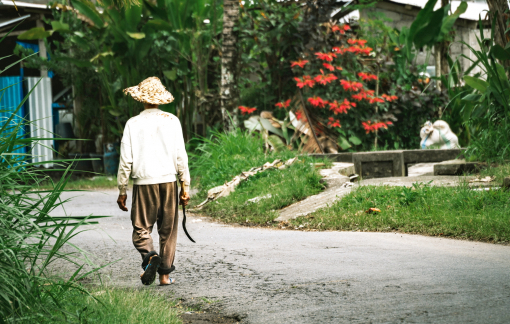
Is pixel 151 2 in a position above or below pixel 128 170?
above

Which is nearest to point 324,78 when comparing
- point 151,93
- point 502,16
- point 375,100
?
point 375,100

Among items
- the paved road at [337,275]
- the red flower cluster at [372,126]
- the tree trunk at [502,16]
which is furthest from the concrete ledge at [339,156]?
the paved road at [337,275]

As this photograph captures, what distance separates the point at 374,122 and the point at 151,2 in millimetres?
5857

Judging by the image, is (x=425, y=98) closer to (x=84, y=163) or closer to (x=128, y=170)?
(x=84, y=163)

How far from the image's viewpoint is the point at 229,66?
11.9 meters

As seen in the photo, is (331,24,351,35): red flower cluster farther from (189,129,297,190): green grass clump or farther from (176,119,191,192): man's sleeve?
(176,119,191,192): man's sleeve

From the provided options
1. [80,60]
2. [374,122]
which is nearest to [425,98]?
[374,122]

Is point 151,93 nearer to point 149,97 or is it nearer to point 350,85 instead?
point 149,97

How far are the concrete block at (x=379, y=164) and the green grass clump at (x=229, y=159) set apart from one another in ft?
4.23

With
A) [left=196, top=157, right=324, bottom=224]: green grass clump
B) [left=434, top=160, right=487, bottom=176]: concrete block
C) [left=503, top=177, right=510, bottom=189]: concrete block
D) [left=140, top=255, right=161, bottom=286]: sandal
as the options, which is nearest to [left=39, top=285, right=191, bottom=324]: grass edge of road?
[left=140, top=255, right=161, bottom=286]: sandal

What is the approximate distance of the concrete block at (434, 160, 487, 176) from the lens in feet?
28.1

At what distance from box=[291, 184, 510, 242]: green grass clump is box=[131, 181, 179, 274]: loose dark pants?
271 centimetres

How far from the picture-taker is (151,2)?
1350 centimetres

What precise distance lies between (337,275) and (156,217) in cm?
157
